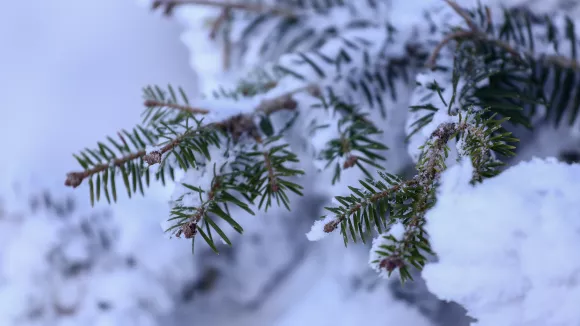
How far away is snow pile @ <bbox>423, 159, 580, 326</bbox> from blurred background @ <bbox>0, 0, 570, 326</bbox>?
1.00ft

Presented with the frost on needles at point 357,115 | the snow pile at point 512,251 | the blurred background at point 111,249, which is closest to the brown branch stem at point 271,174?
the frost on needles at point 357,115

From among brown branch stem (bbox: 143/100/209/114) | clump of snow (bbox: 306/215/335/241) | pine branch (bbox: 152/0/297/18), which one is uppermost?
pine branch (bbox: 152/0/297/18)

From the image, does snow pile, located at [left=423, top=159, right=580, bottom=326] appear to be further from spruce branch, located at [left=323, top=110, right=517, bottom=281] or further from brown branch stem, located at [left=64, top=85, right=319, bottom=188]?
brown branch stem, located at [left=64, top=85, right=319, bottom=188]

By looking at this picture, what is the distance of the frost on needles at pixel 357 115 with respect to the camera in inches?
10.5

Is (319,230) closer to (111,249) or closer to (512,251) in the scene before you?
(512,251)

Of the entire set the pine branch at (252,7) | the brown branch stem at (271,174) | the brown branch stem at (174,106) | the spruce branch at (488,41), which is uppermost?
the pine branch at (252,7)

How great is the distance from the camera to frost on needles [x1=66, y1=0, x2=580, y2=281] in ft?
0.87

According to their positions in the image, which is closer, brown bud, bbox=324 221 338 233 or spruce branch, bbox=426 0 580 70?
brown bud, bbox=324 221 338 233

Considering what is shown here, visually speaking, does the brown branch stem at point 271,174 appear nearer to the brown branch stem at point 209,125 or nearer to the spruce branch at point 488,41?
the brown branch stem at point 209,125

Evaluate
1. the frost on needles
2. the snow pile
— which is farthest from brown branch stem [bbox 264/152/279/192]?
the snow pile

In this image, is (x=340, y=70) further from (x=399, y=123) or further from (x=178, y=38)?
(x=178, y=38)

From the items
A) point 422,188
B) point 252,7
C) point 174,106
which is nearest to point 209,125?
point 174,106

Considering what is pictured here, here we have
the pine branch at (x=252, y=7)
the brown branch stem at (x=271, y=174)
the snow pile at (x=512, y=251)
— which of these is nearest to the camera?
the snow pile at (x=512, y=251)

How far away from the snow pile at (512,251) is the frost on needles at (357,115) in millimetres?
26
